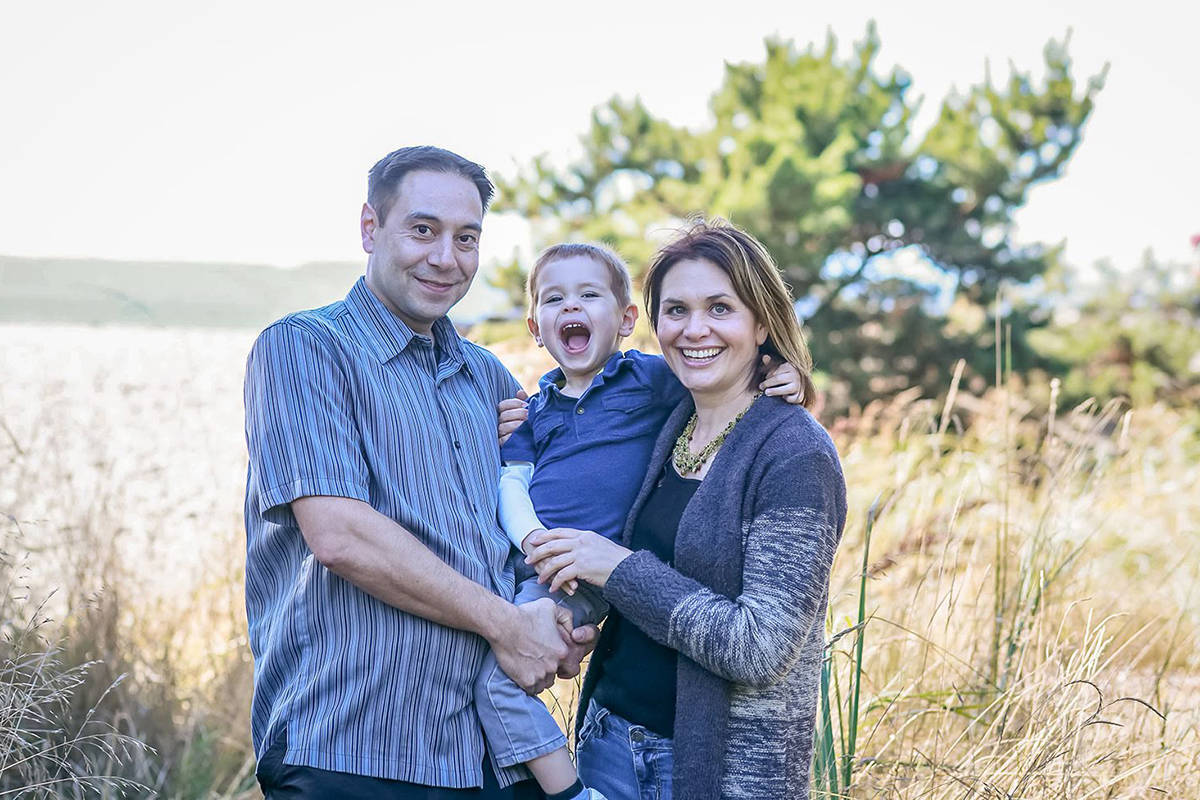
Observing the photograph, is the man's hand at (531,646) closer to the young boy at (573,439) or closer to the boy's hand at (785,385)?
the young boy at (573,439)

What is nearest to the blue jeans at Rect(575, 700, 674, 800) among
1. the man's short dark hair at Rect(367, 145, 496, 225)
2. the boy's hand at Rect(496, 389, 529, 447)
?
the boy's hand at Rect(496, 389, 529, 447)

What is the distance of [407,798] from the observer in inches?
89.7

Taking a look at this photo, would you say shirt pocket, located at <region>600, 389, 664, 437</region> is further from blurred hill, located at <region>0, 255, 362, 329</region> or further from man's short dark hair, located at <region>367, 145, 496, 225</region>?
blurred hill, located at <region>0, 255, 362, 329</region>

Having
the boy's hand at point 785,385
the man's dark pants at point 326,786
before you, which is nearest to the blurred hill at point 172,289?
the man's dark pants at point 326,786

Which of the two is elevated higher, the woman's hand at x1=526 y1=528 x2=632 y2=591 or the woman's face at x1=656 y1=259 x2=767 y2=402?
the woman's face at x1=656 y1=259 x2=767 y2=402

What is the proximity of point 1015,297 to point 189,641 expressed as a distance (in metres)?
12.3

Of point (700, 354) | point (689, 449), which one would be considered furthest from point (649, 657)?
point (700, 354)

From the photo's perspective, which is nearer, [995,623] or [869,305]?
[995,623]

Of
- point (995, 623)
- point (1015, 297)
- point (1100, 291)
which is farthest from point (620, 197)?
point (995, 623)

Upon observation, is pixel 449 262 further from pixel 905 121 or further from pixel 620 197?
pixel 905 121

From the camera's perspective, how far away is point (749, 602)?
87.8 inches

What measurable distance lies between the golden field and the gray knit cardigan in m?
0.60

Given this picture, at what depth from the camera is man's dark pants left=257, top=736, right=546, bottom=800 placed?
7.33 feet

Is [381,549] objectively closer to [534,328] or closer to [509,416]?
[509,416]
